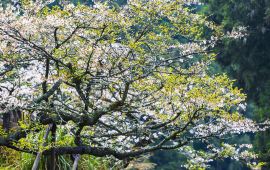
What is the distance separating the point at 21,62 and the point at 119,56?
3.33ft

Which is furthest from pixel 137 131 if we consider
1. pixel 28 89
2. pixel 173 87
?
pixel 28 89

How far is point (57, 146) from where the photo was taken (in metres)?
4.55

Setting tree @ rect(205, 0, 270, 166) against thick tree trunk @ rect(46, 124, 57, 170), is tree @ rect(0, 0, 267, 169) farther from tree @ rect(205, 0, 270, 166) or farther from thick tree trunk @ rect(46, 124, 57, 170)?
tree @ rect(205, 0, 270, 166)

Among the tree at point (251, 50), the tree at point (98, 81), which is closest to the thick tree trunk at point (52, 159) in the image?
the tree at point (98, 81)

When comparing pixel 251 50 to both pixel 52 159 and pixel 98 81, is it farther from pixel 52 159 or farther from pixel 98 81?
pixel 98 81

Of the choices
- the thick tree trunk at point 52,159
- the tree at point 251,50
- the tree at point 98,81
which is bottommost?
the thick tree trunk at point 52,159

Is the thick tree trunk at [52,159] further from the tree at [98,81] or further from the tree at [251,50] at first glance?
the tree at [251,50]

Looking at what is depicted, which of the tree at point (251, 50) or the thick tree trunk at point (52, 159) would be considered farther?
the tree at point (251, 50)

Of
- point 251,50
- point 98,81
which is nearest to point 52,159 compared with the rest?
point 98,81

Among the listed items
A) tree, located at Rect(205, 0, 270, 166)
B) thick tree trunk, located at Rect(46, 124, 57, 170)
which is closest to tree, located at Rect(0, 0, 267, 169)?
thick tree trunk, located at Rect(46, 124, 57, 170)

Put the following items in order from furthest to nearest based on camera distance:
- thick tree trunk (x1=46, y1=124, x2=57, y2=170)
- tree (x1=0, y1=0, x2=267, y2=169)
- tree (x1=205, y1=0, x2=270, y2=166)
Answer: tree (x1=205, y1=0, x2=270, y2=166) < thick tree trunk (x1=46, y1=124, x2=57, y2=170) < tree (x1=0, y1=0, x2=267, y2=169)

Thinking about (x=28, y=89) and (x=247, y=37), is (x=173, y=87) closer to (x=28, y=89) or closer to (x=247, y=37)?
(x=28, y=89)

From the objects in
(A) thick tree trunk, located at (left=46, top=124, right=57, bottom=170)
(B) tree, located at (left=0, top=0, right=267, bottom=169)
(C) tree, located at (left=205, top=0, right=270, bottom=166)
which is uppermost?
(C) tree, located at (left=205, top=0, right=270, bottom=166)

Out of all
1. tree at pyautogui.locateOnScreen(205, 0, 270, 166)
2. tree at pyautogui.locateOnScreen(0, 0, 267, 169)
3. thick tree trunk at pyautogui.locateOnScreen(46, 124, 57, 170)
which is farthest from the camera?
tree at pyautogui.locateOnScreen(205, 0, 270, 166)
